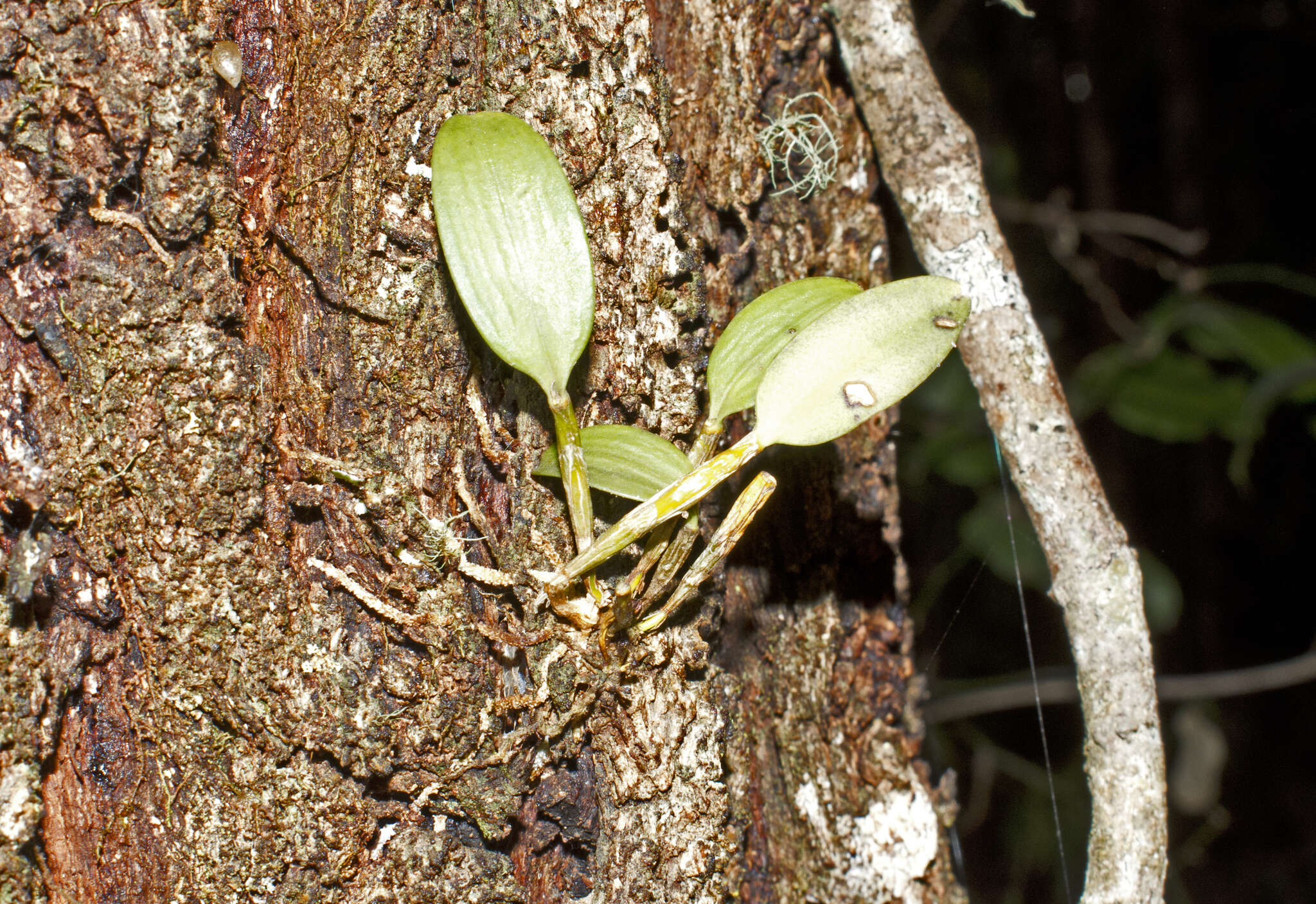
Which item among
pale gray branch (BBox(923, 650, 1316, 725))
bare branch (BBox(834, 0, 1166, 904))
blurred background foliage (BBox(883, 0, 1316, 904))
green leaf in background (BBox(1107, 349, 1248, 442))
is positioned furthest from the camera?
blurred background foliage (BBox(883, 0, 1316, 904))

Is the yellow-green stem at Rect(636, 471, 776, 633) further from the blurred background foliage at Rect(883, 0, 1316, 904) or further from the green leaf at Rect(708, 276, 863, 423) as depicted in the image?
the blurred background foliage at Rect(883, 0, 1316, 904)

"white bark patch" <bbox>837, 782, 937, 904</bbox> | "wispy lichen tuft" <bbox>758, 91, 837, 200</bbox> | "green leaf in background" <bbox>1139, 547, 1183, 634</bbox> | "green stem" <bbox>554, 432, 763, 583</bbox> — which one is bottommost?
"white bark patch" <bbox>837, 782, 937, 904</bbox>

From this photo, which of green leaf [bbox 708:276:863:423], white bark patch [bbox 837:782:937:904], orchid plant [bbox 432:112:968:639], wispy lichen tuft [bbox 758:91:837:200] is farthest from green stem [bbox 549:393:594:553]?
white bark patch [bbox 837:782:937:904]

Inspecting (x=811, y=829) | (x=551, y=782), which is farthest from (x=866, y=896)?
(x=551, y=782)

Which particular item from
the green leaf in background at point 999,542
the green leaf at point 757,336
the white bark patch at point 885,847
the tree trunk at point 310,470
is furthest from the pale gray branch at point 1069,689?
the green leaf at point 757,336

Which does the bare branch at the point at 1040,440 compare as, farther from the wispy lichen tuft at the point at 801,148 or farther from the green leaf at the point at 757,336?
the green leaf at the point at 757,336

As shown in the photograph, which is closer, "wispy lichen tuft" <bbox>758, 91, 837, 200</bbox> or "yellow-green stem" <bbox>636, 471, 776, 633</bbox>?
"yellow-green stem" <bbox>636, 471, 776, 633</bbox>

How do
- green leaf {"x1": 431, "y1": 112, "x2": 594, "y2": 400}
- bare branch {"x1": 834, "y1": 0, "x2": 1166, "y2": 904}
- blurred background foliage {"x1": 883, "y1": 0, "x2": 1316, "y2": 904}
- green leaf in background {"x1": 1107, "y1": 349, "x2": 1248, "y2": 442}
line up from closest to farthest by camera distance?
green leaf {"x1": 431, "y1": 112, "x2": 594, "y2": 400}, bare branch {"x1": 834, "y1": 0, "x2": 1166, "y2": 904}, green leaf in background {"x1": 1107, "y1": 349, "x2": 1248, "y2": 442}, blurred background foliage {"x1": 883, "y1": 0, "x2": 1316, "y2": 904}
